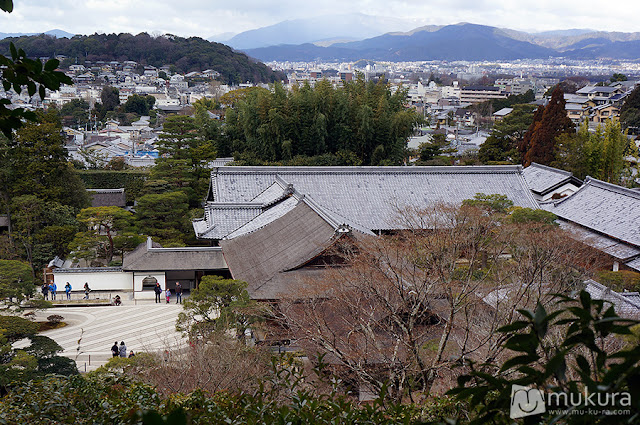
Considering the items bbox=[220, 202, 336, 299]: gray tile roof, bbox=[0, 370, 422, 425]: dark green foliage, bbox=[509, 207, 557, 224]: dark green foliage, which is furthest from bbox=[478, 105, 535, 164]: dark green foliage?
bbox=[0, 370, 422, 425]: dark green foliage

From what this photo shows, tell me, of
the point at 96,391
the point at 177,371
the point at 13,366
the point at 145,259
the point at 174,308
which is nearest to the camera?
the point at 96,391

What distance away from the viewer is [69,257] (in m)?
17.0

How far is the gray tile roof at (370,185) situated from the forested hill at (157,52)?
92.6m

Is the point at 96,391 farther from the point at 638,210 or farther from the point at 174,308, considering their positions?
the point at 638,210

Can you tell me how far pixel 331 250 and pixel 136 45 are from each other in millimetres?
120596

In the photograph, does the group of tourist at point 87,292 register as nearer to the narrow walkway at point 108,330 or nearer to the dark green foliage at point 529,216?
the narrow walkway at point 108,330

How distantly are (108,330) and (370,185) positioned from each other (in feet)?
30.6

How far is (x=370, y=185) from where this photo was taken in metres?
18.8

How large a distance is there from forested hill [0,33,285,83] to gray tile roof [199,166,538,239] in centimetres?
9258

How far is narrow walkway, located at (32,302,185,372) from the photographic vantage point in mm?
11898

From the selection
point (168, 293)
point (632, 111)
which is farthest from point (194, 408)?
point (632, 111)

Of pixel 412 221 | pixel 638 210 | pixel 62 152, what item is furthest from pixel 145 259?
pixel 638 210

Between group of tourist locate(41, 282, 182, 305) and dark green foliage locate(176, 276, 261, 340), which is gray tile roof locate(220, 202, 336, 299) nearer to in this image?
dark green foliage locate(176, 276, 261, 340)

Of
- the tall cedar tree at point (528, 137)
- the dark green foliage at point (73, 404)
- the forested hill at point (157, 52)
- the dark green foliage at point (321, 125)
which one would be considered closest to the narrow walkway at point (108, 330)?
the dark green foliage at point (73, 404)
